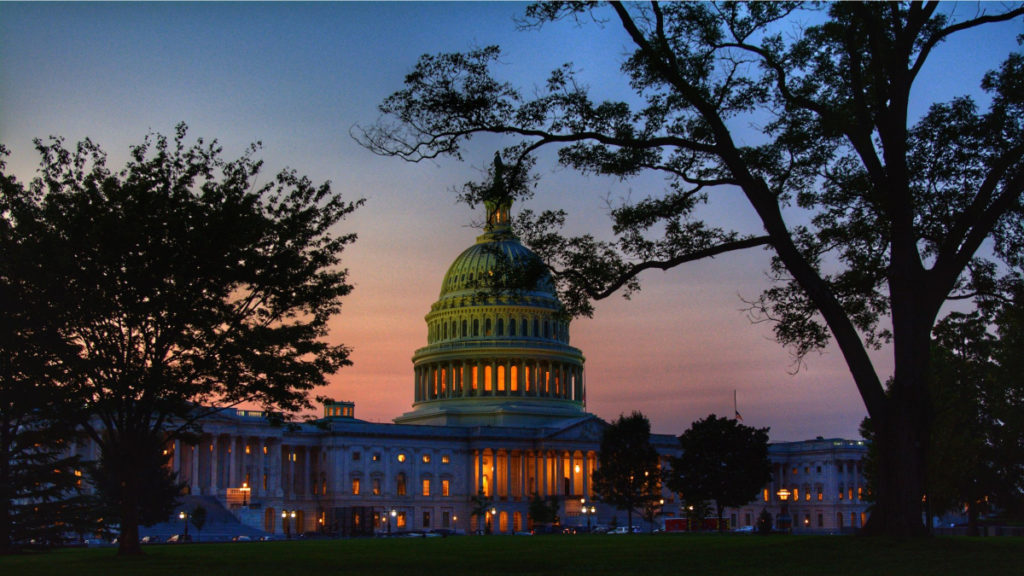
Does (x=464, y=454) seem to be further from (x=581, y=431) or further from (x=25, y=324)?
(x=25, y=324)

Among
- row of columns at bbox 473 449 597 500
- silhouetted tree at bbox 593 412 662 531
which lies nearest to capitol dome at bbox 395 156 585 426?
row of columns at bbox 473 449 597 500

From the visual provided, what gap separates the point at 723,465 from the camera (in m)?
106

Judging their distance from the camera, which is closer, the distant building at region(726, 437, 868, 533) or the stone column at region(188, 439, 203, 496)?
the stone column at region(188, 439, 203, 496)

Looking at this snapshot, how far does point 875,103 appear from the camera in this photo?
100ft

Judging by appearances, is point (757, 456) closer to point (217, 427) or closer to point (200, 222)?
point (217, 427)

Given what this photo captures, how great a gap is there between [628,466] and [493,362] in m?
50.7

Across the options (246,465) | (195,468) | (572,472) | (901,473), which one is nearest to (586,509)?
(572,472)

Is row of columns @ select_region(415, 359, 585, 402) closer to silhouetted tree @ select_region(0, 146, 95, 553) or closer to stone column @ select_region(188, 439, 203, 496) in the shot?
stone column @ select_region(188, 439, 203, 496)

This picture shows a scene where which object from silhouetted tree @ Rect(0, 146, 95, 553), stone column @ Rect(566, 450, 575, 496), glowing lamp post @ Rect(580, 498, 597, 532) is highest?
silhouetted tree @ Rect(0, 146, 95, 553)

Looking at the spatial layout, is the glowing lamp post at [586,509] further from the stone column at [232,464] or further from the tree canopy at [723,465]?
the stone column at [232,464]

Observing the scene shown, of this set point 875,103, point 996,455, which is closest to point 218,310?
point 875,103

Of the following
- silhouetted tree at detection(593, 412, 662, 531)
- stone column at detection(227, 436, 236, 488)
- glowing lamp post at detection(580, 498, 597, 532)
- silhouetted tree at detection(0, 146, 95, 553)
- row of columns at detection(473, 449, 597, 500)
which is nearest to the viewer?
silhouetted tree at detection(0, 146, 95, 553)

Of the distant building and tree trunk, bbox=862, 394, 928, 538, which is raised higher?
tree trunk, bbox=862, 394, 928, 538

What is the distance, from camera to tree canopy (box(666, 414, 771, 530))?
105m
